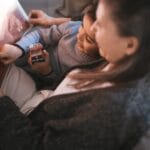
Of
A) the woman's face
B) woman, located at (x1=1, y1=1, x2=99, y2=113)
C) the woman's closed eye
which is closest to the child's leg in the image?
woman, located at (x1=1, y1=1, x2=99, y2=113)

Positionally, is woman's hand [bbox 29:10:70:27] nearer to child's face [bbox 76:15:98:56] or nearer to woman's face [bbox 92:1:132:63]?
child's face [bbox 76:15:98:56]

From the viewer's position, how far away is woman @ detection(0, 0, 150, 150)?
0.75 metres

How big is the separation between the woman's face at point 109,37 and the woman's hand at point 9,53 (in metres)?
0.34

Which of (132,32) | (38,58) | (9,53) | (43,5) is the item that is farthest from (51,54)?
(132,32)

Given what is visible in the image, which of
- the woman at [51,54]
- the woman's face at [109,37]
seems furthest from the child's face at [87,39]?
the woman's face at [109,37]

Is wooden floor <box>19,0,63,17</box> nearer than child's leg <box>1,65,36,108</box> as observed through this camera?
No

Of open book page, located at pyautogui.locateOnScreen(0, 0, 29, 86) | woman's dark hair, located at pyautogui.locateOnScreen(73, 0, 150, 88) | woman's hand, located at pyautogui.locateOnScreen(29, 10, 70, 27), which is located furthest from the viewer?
woman's hand, located at pyautogui.locateOnScreen(29, 10, 70, 27)

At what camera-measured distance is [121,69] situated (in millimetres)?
806

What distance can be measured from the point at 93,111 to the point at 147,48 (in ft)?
0.65

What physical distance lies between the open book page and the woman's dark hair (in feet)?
Result: 1.25

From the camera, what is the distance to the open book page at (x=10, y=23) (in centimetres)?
108

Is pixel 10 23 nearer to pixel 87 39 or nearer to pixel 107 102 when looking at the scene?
pixel 87 39

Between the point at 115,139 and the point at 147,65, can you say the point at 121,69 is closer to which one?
the point at 147,65

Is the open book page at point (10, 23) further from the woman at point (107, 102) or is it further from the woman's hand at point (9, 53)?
the woman at point (107, 102)
